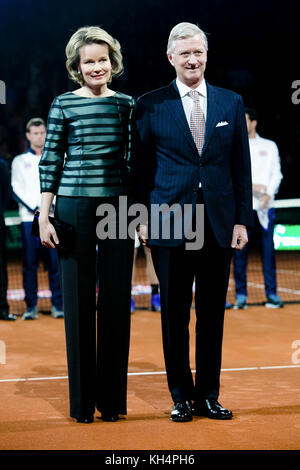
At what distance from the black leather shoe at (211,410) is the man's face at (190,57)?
175 cm

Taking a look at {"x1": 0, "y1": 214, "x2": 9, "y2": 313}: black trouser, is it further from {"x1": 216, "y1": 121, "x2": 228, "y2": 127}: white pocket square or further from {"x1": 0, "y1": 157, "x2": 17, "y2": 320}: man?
{"x1": 216, "y1": 121, "x2": 228, "y2": 127}: white pocket square

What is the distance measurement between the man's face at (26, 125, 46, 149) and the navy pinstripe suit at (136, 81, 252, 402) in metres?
4.15

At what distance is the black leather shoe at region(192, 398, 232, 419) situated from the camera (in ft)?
13.9

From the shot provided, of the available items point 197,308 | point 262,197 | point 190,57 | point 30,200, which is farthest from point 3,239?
point 190,57

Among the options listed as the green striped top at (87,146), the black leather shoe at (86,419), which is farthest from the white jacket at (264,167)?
the black leather shoe at (86,419)

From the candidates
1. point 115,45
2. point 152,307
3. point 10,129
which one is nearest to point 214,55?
point 10,129

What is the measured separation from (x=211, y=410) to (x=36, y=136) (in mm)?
4741

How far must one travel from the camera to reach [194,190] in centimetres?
415

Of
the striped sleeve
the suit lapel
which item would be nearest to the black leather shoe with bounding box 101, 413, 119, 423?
the striped sleeve

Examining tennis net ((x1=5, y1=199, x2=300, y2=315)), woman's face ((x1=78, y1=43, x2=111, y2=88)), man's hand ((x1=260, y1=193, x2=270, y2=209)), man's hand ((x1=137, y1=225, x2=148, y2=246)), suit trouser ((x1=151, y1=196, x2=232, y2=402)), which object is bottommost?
tennis net ((x1=5, y1=199, x2=300, y2=315))

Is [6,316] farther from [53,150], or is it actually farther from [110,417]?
[53,150]

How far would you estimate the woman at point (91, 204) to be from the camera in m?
4.11

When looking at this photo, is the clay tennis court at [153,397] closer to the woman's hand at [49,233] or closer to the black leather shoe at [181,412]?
the black leather shoe at [181,412]

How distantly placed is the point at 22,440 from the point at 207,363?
109 cm
